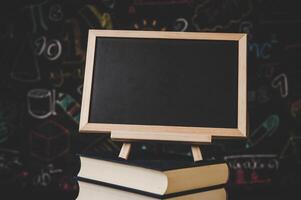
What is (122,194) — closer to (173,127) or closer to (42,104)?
(173,127)

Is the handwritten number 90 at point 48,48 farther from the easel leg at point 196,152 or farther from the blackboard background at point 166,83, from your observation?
the easel leg at point 196,152

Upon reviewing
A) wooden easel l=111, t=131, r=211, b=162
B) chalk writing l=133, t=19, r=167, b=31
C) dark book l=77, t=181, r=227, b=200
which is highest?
chalk writing l=133, t=19, r=167, b=31

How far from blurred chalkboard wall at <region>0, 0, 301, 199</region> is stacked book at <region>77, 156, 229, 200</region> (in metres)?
0.59

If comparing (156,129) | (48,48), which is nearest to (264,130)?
(156,129)

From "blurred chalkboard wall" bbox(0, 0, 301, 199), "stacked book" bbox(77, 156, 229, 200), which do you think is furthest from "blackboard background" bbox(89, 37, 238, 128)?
"blurred chalkboard wall" bbox(0, 0, 301, 199)

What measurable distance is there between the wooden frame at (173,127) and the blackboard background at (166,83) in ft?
0.04

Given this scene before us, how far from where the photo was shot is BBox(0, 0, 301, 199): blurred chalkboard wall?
157 centimetres

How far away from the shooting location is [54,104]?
65.1 inches

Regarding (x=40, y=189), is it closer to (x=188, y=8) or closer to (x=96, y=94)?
(x=96, y=94)

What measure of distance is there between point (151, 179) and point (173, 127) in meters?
0.17

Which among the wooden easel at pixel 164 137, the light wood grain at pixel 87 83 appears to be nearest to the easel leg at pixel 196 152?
the wooden easel at pixel 164 137

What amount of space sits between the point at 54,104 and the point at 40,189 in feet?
1.17

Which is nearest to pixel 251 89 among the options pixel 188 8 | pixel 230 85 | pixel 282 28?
pixel 282 28

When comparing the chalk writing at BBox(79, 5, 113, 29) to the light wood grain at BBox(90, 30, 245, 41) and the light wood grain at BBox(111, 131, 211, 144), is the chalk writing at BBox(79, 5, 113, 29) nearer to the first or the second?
the light wood grain at BBox(90, 30, 245, 41)
